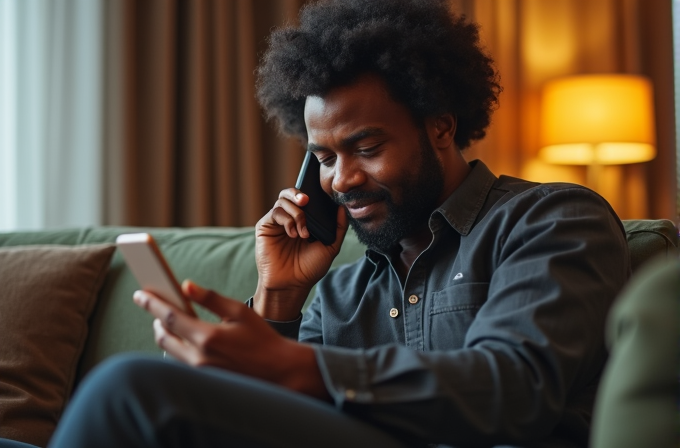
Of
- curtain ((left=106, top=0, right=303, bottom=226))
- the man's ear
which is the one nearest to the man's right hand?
the man's ear

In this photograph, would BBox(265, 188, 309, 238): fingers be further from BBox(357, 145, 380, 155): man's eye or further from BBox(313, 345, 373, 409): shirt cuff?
BBox(313, 345, 373, 409): shirt cuff

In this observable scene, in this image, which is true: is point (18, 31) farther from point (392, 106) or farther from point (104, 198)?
point (392, 106)

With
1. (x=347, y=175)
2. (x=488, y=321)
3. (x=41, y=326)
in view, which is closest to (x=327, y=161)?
(x=347, y=175)

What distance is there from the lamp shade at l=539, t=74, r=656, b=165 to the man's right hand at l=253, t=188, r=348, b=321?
1.47 meters

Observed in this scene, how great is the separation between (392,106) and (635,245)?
1.60 feet

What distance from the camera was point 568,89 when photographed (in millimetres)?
2809

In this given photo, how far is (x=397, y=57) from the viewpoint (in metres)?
1.46

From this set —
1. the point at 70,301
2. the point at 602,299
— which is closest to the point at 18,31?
the point at 70,301

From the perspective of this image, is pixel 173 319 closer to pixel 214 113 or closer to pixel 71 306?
pixel 71 306

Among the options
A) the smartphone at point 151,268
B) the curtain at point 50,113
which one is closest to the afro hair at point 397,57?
the smartphone at point 151,268

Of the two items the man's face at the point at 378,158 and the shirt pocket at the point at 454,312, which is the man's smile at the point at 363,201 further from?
the shirt pocket at the point at 454,312

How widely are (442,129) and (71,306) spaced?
87 cm

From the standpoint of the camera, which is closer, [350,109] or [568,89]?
[350,109]

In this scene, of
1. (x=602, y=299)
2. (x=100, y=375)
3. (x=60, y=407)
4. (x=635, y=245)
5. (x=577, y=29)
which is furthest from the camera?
(x=577, y=29)
